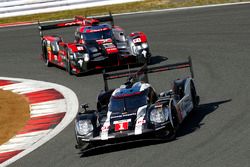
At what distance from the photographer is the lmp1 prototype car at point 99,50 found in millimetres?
22906

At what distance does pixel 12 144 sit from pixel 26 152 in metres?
0.91

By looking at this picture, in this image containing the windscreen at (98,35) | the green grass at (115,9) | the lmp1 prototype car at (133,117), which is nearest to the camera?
the lmp1 prototype car at (133,117)

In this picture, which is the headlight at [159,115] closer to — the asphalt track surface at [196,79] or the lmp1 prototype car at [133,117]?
the lmp1 prototype car at [133,117]

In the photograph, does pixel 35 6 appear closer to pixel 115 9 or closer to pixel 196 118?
pixel 115 9

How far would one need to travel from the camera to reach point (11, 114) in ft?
61.9

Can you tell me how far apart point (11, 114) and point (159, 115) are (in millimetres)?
5643

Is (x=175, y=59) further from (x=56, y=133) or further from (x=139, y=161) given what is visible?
(x=139, y=161)

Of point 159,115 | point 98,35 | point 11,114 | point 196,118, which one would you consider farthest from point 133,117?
point 98,35

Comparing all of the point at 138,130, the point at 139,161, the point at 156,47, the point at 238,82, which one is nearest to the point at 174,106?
the point at 138,130

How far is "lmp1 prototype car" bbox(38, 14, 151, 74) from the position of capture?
22906mm

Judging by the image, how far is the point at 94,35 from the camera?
2395 cm

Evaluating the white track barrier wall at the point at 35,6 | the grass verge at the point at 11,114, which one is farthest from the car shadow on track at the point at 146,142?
the white track barrier wall at the point at 35,6

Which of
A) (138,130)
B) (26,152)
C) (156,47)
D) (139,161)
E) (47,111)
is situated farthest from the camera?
(156,47)

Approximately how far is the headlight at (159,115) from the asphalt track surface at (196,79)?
0.46 meters
